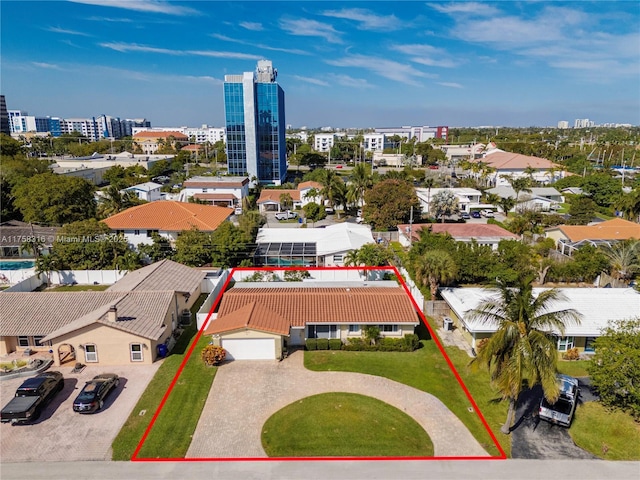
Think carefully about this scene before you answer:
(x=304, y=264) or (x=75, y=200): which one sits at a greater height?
(x=75, y=200)

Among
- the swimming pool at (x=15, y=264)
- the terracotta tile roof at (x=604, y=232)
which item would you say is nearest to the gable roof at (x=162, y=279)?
the swimming pool at (x=15, y=264)

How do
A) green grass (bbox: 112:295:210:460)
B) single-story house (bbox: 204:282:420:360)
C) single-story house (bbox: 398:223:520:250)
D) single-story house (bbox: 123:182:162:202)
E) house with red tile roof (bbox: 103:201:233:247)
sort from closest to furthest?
green grass (bbox: 112:295:210:460)
single-story house (bbox: 204:282:420:360)
single-story house (bbox: 398:223:520:250)
house with red tile roof (bbox: 103:201:233:247)
single-story house (bbox: 123:182:162:202)

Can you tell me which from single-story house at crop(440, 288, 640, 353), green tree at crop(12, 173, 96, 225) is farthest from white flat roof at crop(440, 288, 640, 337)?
green tree at crop(12, 173, 96, 225)

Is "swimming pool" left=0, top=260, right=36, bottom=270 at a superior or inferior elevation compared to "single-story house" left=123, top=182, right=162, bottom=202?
inferior

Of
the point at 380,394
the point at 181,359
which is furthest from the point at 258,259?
the point at 380,394

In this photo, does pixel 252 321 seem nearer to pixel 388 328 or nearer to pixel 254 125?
pixel 388 328

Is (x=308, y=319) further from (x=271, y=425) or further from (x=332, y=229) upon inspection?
(x=332, y=229)

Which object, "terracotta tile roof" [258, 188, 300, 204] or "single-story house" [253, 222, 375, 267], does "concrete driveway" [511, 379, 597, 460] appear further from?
"terracotta tile roof" [258, 188, 300, 204]
